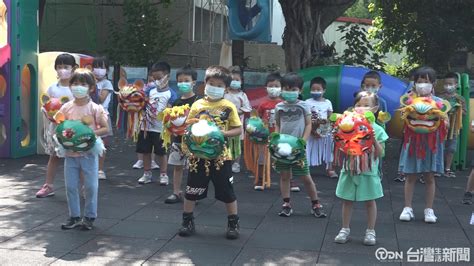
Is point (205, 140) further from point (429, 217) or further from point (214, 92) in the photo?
point (429, 217)

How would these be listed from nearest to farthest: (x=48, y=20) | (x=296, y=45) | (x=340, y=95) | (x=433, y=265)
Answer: (x=433, y=265) < (x=340, y=95) < (x=296, y=45) < (x=48, y=20)

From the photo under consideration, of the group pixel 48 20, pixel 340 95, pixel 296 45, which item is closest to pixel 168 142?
pixel 340 95

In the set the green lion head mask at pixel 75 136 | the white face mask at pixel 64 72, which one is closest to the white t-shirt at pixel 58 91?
the white face mask at pixel 64 72

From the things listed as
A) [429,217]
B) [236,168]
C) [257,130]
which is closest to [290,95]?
[257,130]

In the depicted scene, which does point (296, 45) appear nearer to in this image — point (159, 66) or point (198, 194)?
point (159, 66)

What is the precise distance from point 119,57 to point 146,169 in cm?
977

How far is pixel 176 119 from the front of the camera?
6.77 metres

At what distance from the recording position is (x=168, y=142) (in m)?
7.16

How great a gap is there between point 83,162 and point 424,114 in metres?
3.46

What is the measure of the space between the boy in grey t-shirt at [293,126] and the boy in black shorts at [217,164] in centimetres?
94

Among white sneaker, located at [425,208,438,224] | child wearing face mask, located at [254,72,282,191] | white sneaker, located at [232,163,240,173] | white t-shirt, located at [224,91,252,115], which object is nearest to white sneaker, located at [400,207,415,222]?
white sneaker, located at [425,208,438,224]

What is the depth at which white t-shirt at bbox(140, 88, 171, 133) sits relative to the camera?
816cm

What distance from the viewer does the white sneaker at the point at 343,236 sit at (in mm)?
5781

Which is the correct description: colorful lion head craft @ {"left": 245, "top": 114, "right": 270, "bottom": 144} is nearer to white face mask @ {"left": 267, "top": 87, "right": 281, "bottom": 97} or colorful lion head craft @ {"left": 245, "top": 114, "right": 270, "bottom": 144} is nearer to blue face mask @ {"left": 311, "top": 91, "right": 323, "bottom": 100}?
white face mask @ {"left": 267, "top": 87, "right": 281, "bottom": 97}
